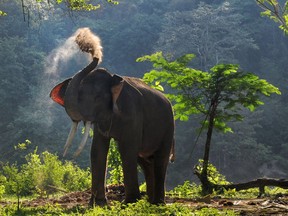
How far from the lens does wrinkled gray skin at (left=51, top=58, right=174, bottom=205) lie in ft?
23.4

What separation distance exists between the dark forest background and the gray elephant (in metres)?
24.1

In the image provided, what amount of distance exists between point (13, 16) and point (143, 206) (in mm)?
40355

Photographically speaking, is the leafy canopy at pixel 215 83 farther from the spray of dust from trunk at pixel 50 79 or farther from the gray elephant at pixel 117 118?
the spray of dust from trunk at pixel 50 79

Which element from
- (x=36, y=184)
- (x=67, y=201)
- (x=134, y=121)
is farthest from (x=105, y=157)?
(x=36, y=184)

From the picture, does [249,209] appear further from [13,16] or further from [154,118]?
[13,16]

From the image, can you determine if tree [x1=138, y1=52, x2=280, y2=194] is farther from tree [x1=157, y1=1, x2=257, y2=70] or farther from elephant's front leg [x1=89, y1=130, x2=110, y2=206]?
tree [x1=157, y1=1, x2=257, y2=70]

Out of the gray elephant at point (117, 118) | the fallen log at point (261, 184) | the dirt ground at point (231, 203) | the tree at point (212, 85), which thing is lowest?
the dirt ground at point (231, 203)

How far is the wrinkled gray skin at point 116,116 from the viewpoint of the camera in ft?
23.4

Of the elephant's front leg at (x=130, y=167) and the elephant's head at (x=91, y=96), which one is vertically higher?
the elephant's head at (x=91, y=96)

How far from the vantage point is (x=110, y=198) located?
30.8 ft

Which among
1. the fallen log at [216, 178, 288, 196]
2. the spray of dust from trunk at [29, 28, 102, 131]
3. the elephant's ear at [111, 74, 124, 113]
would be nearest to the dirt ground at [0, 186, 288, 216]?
the fallen log at [216, 178, 288, 196]

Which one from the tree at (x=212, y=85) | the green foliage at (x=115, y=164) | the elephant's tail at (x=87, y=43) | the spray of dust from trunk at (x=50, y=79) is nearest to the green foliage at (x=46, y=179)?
the green foliage at (x=115, y=164)

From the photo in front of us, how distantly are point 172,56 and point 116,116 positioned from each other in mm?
31191

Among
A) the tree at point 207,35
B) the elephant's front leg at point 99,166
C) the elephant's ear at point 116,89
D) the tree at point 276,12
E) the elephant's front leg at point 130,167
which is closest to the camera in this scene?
the elephant's ear at point 116,89
